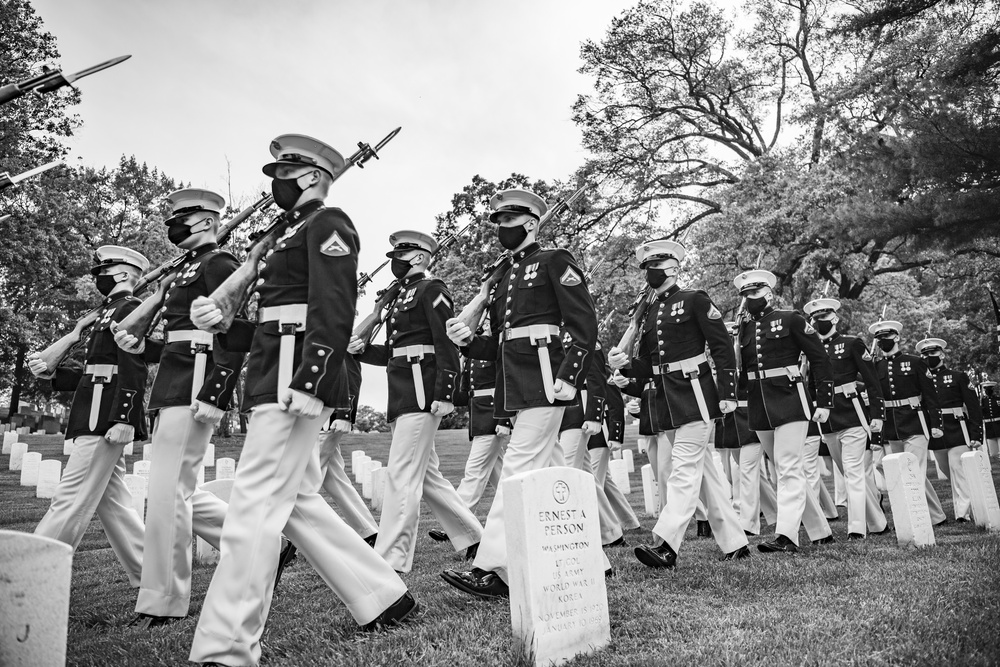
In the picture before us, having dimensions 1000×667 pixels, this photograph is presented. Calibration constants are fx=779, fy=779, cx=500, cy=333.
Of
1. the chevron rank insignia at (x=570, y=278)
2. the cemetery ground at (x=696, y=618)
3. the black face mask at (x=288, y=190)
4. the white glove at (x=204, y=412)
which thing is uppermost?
the black face mask at (x=288, y=190)

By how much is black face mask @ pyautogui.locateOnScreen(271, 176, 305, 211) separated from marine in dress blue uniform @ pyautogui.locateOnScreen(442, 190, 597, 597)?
1.47 metres

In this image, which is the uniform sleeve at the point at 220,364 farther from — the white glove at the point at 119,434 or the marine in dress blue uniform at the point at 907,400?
the marine in dress blue uniform at the point at 907,400

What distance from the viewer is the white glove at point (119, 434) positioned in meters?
6.00

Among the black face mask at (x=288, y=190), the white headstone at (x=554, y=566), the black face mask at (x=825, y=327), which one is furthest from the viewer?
the black face mask at (x=825, y=327)

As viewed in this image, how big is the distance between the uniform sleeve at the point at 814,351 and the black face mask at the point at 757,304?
1.35 feet

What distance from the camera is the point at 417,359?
22.0 feet

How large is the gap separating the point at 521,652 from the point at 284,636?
5.18ft

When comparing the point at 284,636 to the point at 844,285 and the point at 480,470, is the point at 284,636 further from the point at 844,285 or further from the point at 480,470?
the point at 844,285

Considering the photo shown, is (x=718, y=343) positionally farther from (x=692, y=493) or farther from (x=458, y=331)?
(x=458, y=331)

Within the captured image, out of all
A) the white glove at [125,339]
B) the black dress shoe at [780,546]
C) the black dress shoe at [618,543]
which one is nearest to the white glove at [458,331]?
the white glove at [125,339]

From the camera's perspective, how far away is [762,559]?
22.6 ft

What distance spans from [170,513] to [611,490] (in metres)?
5.64

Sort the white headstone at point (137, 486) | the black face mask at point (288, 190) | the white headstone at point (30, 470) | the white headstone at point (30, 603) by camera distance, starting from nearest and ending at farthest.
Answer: the white headstone at point (30, 603)
the black face mask at point (288, 190)
the white headstone at point (137, 486)
the white headstone at point (30, 470)

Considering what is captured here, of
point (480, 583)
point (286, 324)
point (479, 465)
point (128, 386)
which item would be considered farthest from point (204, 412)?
point (479, 465)
